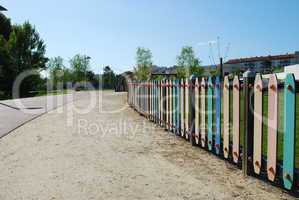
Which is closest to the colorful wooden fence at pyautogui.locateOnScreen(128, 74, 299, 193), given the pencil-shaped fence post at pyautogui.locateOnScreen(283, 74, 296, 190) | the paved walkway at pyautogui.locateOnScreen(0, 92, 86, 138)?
the pencil-shaped fence post at pyautogui.locateOnScreen(283, 74, 296, 190)

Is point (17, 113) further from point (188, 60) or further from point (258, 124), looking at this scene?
point (188, 60)

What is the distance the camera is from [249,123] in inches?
199

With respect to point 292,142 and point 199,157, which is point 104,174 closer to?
point 199,157

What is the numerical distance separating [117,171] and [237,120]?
2.28m

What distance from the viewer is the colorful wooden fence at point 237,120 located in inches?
165

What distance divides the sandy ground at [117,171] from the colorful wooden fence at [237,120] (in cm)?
27

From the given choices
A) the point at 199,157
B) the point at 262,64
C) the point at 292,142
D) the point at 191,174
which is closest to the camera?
the point at 292,142

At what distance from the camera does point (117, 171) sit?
547 cm

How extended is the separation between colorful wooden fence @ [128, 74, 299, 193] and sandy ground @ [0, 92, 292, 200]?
0.88 ft

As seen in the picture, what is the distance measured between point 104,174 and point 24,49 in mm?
57081

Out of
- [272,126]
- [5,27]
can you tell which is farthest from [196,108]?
[5,27]

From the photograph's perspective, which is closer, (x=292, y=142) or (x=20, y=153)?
(x=292, y=142)

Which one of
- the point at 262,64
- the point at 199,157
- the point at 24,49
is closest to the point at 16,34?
the point at 24,49

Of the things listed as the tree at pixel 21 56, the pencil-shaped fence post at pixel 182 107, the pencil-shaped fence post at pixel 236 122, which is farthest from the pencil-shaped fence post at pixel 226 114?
the tree at pixel 21 56
